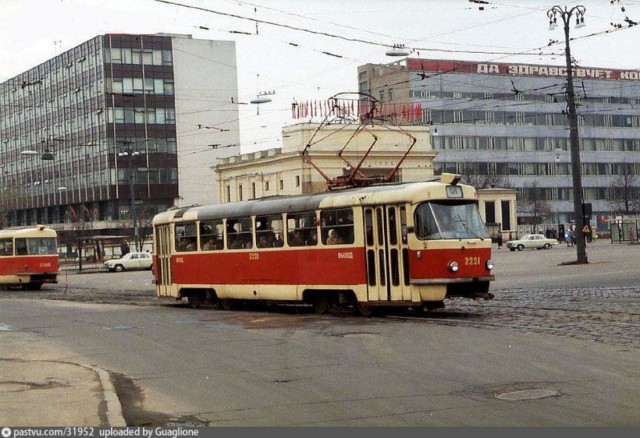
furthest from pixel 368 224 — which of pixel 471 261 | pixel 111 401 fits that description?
pixel 111 401

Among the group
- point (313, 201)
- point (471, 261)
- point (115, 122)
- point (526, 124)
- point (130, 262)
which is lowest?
point (130, 262)

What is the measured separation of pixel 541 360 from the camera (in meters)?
13.2

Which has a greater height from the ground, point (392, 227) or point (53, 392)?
point (392, 227)

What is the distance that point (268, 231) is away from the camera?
25.2 m

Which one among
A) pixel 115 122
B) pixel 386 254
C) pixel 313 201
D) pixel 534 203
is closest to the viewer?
pixel 386 254

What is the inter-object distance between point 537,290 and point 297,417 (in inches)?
796

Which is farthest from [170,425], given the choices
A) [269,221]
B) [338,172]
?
[338,172]

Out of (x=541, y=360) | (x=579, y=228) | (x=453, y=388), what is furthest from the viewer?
(x=579, y=228)

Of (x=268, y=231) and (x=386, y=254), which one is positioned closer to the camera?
(x=386, y=254)

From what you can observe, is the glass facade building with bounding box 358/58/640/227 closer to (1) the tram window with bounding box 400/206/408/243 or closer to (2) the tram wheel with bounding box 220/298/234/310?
(2) the tram wheel with bounding box 220/298/234/310

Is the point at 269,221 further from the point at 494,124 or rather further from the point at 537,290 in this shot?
the point at 494,124

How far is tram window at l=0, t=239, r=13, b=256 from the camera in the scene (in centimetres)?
4869

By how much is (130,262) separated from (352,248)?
172 feet

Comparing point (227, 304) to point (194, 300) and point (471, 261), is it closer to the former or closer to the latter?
point (194, 300)
